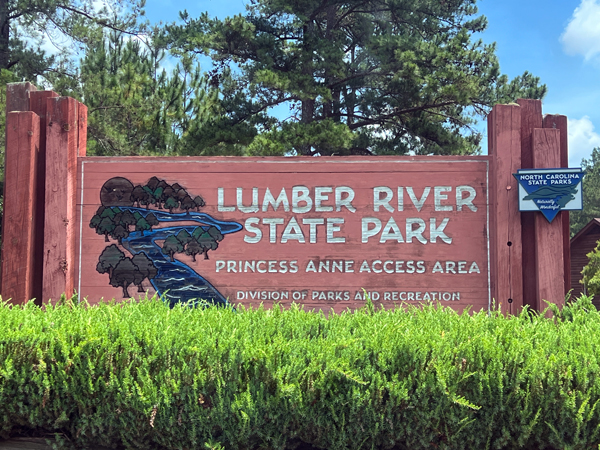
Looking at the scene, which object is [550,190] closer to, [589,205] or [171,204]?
[171,204]

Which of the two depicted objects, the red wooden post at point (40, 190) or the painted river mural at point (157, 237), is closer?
the painted river mural at point (157, 237)

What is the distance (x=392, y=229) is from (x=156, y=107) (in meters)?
15.6

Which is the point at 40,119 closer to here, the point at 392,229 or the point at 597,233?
the point at 392,229

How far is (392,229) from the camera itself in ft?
17.5

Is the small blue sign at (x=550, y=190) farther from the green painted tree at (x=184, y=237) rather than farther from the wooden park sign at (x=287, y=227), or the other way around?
the green painted tree at (x=184, y=237)

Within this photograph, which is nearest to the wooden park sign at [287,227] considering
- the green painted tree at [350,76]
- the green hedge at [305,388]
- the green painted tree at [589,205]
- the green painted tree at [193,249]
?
the green painted tree at [193,249]

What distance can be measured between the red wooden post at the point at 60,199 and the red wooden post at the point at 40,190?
5.5 inches

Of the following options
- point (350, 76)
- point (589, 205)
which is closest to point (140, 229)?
point (350, 76)

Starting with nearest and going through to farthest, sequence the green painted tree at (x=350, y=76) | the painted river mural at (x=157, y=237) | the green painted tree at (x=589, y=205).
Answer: the painted river mural at (x=157, y=237)
the green painted tree at (x=350, y=76)
the green painted tree at (x=589, y=205)

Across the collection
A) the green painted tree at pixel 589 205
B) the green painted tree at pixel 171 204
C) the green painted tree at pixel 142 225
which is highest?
the green painted tree at pixel 589 205

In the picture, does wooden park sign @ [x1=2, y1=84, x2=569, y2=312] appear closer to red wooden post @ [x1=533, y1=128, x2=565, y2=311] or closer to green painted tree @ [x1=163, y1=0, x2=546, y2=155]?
red wooden post @ [x1=533, y1=128, x2=565, y2=311]

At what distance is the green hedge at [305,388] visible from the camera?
302 cm

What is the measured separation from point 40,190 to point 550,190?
4973mm

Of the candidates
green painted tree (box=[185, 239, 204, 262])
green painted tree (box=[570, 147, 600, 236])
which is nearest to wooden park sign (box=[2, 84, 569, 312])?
green painted tree (box=[185, 239, 204, 262])
